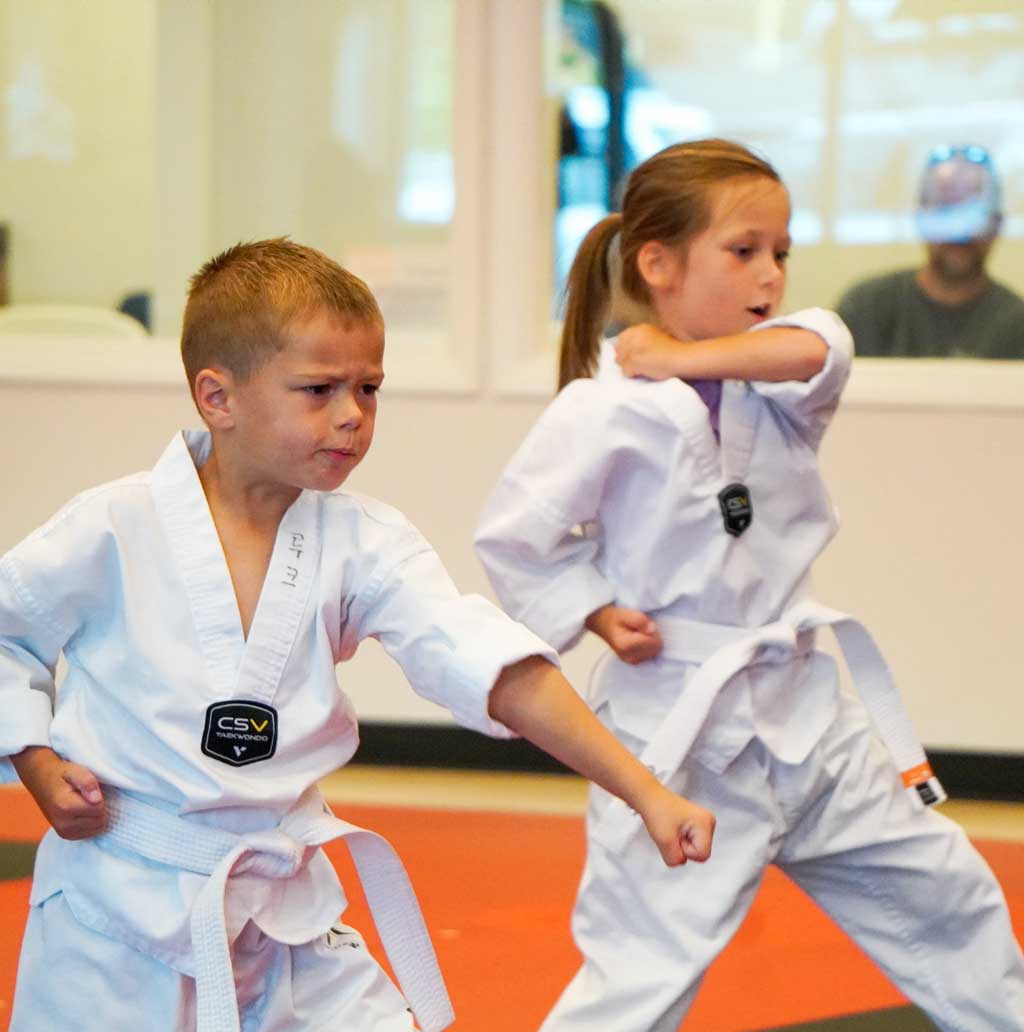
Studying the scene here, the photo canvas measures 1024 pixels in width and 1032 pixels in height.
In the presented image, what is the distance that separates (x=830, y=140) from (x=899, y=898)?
261 centimetres

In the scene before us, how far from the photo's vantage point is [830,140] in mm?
4254

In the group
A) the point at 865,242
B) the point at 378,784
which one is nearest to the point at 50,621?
the point at 378,784

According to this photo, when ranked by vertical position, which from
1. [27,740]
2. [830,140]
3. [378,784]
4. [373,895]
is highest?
[830,140]

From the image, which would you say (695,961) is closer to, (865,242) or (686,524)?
(686,524)

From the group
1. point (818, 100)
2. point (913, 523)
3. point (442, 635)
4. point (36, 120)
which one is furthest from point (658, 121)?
point (442, 635)

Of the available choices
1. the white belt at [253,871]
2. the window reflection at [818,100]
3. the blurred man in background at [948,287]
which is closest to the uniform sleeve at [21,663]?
the white belt at [253,871]

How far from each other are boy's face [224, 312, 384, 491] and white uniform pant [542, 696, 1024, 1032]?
72 cm

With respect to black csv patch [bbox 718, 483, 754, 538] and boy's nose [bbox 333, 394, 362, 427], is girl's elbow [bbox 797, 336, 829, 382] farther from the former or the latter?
boy's nose [bbox 333, 394, 362, 427]

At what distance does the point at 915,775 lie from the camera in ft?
7.18

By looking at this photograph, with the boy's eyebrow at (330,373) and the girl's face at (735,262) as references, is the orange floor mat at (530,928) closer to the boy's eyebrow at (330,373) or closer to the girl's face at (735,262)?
the girl's face at (735,262)

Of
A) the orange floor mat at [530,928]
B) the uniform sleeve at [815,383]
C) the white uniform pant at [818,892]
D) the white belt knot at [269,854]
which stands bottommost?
the orange floor mat at [530,928]

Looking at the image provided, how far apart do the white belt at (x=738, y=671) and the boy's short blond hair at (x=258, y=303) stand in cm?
70

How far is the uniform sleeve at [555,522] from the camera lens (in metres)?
2.16

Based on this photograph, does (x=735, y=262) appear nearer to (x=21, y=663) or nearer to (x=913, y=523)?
(x=21, y=663)
